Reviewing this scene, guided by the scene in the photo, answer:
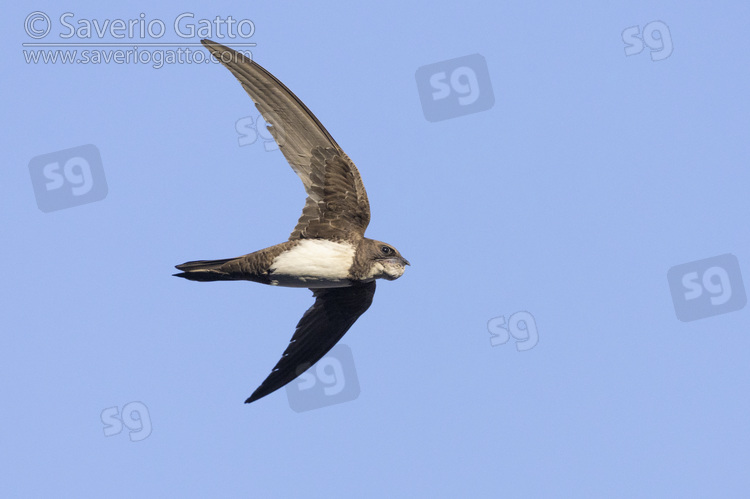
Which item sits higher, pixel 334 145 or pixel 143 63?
pixel 143 63

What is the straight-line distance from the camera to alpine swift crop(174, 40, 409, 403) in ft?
41.6

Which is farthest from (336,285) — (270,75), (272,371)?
(270,75)

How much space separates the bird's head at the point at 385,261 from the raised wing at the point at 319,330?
4.54ft

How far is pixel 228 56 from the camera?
41.3 ft

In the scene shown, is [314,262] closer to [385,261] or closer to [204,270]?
[385,261]

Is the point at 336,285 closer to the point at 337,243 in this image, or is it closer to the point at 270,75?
the point at 337,243

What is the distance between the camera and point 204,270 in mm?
12609

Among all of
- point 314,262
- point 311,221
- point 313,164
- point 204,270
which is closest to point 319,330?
point 314,262

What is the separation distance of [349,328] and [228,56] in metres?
4.19

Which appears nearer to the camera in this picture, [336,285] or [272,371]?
[336,285]

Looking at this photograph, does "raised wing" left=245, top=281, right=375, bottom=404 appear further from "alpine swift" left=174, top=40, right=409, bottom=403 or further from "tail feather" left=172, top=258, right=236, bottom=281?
"tail feather" left=172, top=258, right=236, bottom=281

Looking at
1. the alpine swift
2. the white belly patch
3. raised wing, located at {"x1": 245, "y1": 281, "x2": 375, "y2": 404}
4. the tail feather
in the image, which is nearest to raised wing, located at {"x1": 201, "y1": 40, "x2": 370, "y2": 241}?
the alpine swift

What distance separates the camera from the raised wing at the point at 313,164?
41.9ft

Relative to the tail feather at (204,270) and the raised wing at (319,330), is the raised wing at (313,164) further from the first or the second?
the raised wing at (319,330)
